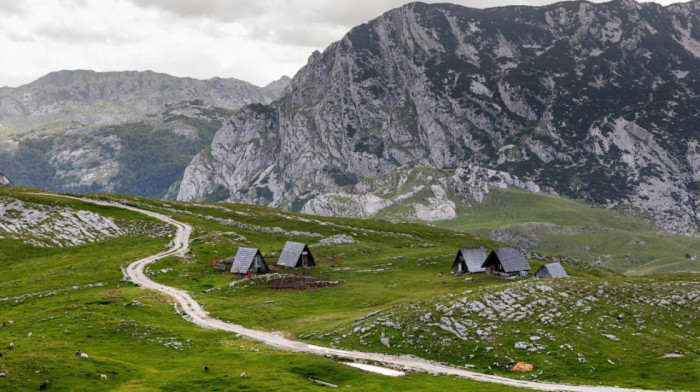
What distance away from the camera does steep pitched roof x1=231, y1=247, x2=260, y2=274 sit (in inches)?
4213

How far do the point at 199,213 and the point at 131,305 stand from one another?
11776 centimetres

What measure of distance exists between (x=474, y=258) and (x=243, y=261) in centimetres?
5020

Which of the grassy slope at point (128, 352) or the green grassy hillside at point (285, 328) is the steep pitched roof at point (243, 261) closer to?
the green grassy hillside at point (285, 328)

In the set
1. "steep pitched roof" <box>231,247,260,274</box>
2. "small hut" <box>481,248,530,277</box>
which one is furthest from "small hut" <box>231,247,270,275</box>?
"small hut" <box>481,248,530,277</box>

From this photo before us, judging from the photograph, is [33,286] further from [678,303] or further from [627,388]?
[678,303]

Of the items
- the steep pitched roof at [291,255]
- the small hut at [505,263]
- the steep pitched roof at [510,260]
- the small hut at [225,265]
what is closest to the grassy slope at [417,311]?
the small hut at [225,265]

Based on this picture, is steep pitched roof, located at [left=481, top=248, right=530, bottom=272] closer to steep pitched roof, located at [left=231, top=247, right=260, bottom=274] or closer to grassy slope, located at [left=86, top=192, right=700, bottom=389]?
grassy slope, located at [left=86, top=192, right=700, bottom=389]

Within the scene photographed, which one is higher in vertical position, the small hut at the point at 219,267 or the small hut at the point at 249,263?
the small hut at the point at 249,263

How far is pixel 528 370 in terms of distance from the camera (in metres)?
51.5

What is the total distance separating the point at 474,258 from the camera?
110m

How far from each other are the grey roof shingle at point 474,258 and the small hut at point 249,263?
4356 centimetres

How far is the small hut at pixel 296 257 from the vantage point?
11456 centimetres

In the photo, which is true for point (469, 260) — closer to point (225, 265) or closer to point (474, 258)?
point (474, 258)

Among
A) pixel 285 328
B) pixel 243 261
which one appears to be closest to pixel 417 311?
pixel 285 328
